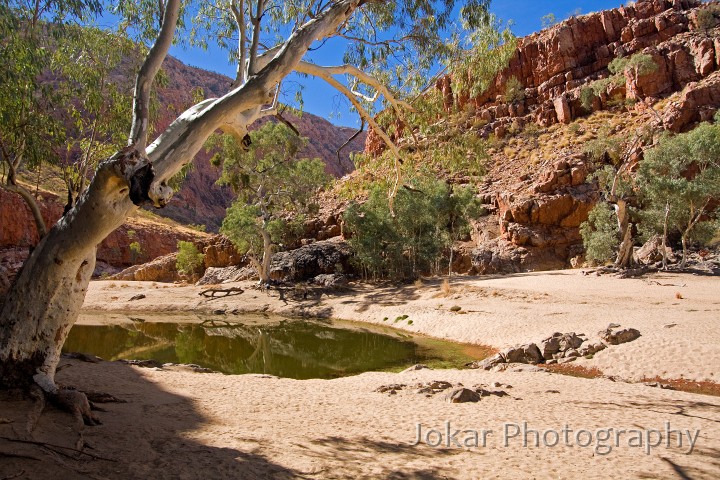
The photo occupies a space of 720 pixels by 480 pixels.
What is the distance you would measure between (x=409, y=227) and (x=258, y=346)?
14071mm

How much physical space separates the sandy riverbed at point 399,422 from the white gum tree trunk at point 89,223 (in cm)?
53

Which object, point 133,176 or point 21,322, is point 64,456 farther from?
point 133,176

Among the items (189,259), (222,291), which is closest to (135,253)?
(189,259)

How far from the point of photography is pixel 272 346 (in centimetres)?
1408

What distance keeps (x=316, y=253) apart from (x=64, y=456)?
85.0 feet

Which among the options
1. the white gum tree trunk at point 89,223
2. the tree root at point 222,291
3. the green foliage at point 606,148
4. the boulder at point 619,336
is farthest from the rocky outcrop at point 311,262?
the white gum tree trunk at point 89,223

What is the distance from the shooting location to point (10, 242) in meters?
37.5

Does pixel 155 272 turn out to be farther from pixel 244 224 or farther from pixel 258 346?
pixel 258 346

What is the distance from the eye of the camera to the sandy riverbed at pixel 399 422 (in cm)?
357

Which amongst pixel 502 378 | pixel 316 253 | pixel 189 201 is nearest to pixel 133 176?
pixel 502 378

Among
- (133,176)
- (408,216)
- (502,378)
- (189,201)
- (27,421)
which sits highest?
(189,201)

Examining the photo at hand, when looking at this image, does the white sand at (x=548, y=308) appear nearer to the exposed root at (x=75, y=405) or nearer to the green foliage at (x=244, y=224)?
the green foliage at (x=244, y=224)

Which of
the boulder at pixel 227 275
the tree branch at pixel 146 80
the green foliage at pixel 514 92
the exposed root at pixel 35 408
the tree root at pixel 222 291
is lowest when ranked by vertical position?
the exposed root at pixel 35 408

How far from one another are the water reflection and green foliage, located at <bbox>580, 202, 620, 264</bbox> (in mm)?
13479
